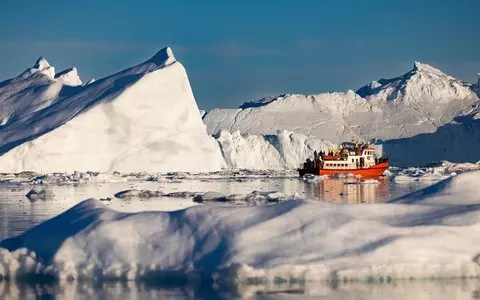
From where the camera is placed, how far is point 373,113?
273 feet

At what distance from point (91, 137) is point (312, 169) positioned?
456 inches

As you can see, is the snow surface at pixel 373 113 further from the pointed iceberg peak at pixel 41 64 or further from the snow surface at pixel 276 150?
the pointed iceberg peak at pixel 41 64

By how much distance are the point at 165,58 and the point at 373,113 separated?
3375 cm

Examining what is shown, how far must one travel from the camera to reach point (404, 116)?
82375mm

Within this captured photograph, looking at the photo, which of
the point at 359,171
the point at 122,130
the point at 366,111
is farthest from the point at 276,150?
the point at 366,111

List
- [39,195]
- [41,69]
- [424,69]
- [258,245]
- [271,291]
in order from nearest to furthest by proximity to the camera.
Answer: [271,291] → [258,245] → [39,195] → [41,69] → [424,69]

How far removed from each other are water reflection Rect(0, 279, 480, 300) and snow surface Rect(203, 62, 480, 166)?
2423 inches

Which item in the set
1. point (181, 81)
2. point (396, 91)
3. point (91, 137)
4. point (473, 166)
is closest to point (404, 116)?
point (396, 91)

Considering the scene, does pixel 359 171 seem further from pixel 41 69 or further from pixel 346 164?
pixel 41 69

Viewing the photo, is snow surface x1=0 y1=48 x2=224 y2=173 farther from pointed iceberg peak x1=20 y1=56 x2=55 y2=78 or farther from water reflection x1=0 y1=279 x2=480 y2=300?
water reflection x1=0 y1=279 x2=480 y2=300

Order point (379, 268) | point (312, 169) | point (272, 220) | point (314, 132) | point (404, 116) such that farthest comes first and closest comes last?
point (404, 116) < point (314, 132) < point (312, 169) < point (272, 220) < point (379, 268)

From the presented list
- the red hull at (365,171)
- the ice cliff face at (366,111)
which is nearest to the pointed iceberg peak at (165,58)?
the red hull at (365,171)

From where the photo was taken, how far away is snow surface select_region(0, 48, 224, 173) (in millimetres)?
45719

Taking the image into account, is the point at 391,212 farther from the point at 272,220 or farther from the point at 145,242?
the point at 145,242
